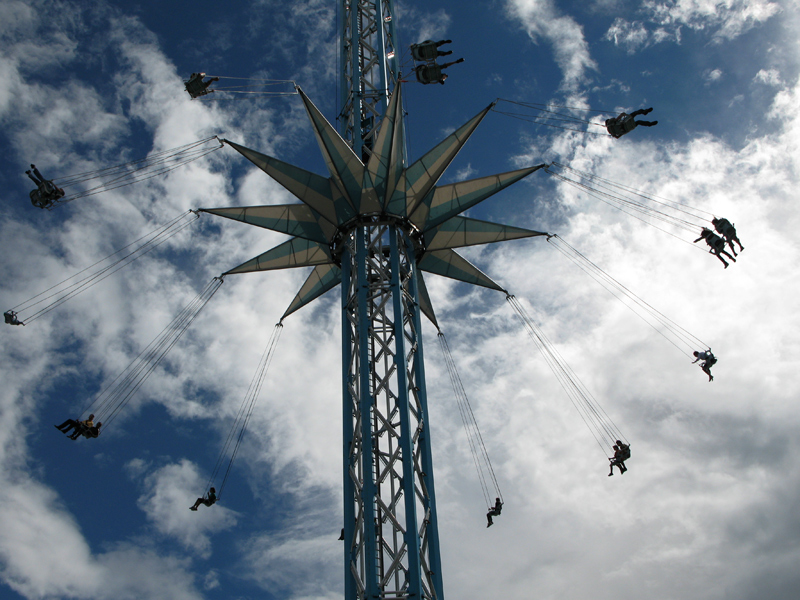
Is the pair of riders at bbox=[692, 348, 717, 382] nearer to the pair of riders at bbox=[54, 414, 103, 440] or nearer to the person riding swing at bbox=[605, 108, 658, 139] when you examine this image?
the person riding swing at bbox=[605, 108, 658, 139]

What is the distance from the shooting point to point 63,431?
1675cm

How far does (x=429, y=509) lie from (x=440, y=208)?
9.49 meters

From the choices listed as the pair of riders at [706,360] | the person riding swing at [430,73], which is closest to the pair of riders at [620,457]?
the pair of riders at [706,360]

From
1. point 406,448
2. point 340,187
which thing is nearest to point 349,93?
point 340,187

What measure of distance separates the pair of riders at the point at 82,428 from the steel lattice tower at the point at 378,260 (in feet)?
22.4

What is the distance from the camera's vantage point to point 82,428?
672 inches

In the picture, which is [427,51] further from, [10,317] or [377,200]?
[10,317]

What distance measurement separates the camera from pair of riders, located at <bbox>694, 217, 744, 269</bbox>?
18.5 m

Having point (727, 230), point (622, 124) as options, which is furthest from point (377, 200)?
point (727, 230)

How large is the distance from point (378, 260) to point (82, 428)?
9658mm

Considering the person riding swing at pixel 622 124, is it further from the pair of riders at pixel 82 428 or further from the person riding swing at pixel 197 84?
the pair of riders at pixel 82 428

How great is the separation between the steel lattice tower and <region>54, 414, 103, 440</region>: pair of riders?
683 cm

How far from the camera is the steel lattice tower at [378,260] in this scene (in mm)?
16094

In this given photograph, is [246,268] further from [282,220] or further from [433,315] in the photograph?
[433,315]
